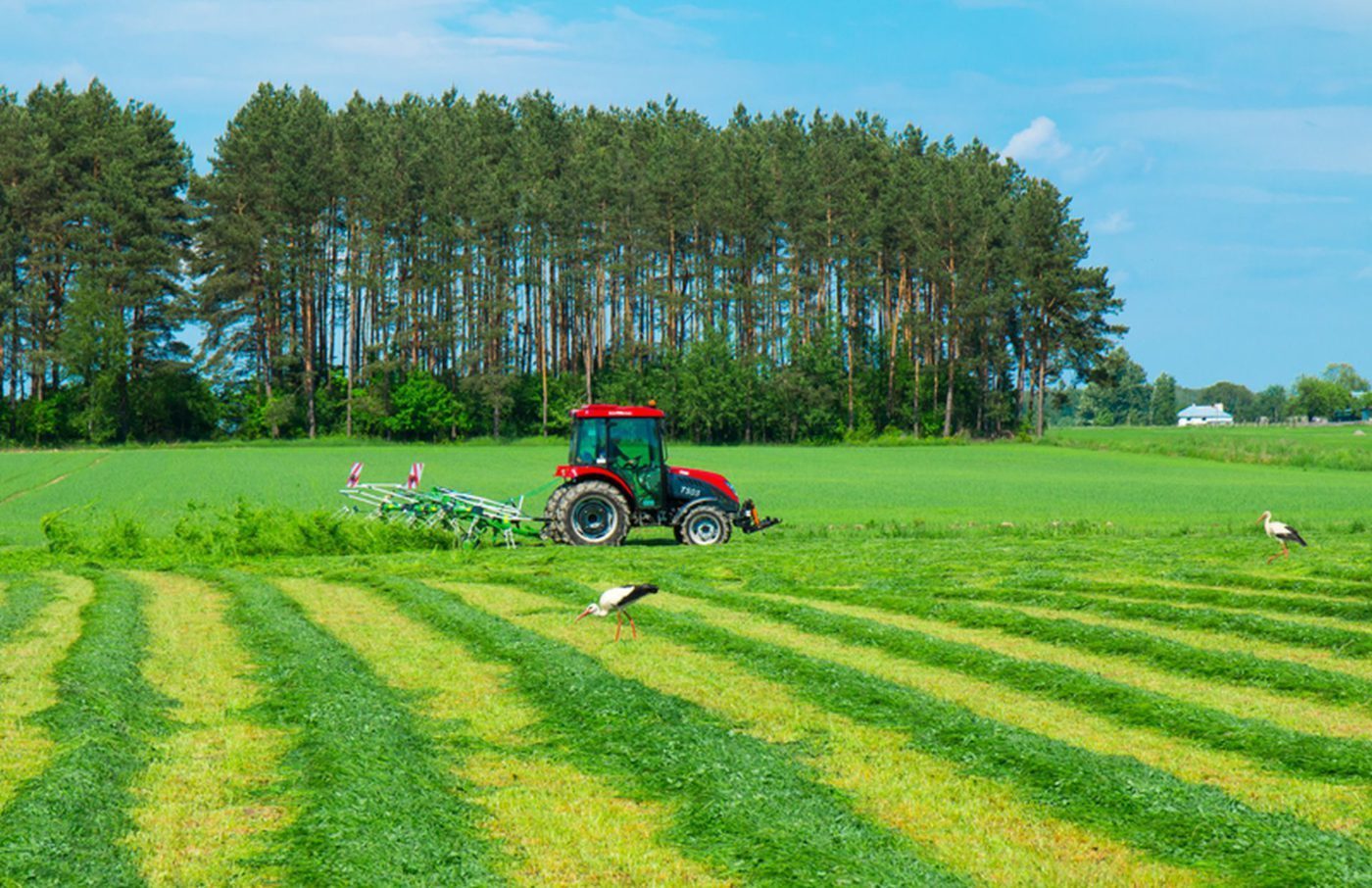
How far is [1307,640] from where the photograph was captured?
12062 millimetres

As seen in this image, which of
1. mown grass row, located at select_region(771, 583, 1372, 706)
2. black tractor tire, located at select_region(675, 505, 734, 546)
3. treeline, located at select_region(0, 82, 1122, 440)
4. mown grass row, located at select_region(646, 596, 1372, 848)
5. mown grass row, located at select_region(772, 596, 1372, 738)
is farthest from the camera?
treeline, located at select_region(0, 82, 1122, 440)

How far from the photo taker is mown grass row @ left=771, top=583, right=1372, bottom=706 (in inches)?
389

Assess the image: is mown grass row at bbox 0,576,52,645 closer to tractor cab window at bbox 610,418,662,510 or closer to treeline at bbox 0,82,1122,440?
tractor cab window at bbox 610,418,662,510

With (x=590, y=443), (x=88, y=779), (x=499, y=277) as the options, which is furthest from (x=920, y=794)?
(x=499, y=277)

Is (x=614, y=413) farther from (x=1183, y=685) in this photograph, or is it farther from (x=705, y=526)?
(x=1183, y=685)

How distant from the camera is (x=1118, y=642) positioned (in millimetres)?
11664

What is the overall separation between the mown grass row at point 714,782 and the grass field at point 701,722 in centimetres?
3

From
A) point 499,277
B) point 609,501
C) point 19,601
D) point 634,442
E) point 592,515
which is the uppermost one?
point 499,277

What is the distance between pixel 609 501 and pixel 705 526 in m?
1.83

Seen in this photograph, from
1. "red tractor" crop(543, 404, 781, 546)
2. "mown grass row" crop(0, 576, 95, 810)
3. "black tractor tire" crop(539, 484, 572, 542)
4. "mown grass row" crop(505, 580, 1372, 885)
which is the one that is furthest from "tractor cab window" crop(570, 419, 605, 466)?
"mown grass row" crop(505, 580, 1372, 885)

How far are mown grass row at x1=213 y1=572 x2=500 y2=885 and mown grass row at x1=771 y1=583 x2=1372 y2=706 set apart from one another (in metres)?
6.22

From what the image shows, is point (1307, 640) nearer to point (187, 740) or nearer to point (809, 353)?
point (187, 740)

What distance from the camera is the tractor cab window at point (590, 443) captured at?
21.9 m

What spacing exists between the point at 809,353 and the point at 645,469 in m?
56.6
